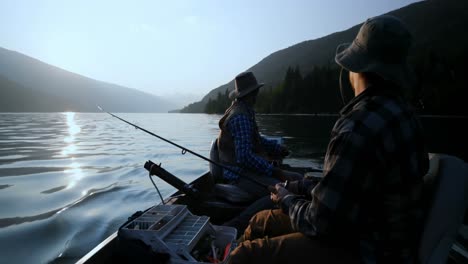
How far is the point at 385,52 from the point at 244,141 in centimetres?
366

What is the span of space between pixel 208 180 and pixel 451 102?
320 feet

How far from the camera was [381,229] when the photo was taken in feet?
7.55

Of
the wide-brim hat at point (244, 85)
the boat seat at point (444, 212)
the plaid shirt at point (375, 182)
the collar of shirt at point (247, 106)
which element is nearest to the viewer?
the plaid shirt at point (375, 182)

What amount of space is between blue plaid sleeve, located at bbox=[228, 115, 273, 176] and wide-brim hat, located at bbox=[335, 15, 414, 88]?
345 centimetres

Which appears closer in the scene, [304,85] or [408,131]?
[408,131]

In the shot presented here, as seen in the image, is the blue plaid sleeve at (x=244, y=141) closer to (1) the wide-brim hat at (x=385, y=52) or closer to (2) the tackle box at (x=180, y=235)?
(2) the tackle box at (x=180, y=235)

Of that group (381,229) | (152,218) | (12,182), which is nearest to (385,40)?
(381,229)

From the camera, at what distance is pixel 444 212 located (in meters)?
2.39

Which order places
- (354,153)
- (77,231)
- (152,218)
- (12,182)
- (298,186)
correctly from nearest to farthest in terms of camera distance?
1. (354,153)
2. (298,186)
3. (152,218)
4. (77,231)
5. (12,182)

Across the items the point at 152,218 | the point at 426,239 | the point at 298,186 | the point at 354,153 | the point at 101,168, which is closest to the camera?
the point at 354,153

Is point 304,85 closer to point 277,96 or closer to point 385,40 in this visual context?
point 277,96

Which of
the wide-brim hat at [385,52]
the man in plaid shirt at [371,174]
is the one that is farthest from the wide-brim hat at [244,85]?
the wide-brim hat at [385,52]

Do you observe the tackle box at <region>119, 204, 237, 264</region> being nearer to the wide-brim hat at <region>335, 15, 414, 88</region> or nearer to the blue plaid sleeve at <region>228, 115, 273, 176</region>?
the blue plaid sleeve at <region>228, 115, 273, 176</region>

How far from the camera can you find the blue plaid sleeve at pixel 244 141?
19.3 ft
